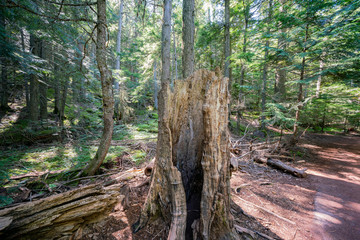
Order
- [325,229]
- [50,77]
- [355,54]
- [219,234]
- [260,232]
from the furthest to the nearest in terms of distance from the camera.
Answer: [50,77], [355,54], [325,229], [260,232], [219,234]

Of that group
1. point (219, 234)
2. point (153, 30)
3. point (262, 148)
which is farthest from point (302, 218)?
point (153, 30)

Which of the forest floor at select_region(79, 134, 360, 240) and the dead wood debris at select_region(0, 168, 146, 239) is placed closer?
the dead wood debris at select_region(0, 168, 146, 239)

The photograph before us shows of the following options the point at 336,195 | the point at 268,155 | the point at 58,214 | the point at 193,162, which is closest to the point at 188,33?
the point at 193,162

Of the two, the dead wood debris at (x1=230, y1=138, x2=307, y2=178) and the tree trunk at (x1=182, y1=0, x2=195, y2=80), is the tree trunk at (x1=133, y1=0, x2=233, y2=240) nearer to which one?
the tree trunk at (x1=182, y1=0, x2=195, y2=80)

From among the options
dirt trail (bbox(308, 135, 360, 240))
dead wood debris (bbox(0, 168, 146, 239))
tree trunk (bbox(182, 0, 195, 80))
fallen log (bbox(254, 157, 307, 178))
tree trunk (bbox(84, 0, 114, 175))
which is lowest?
dirt trail (bbox(308, 135, 360, 240))

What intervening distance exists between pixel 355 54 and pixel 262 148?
230 inches

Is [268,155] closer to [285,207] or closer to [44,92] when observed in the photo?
[285,207]

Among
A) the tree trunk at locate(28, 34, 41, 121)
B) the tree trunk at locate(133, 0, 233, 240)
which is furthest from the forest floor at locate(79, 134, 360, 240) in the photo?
the tree trunk at locate(28, 34, 41, 121)

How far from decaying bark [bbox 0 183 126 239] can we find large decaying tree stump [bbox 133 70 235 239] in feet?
2.23

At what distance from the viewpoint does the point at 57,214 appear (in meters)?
1.89

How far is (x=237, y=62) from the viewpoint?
10.5 m

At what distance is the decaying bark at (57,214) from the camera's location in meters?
1.66

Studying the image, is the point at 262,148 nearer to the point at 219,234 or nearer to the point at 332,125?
the point at 219,234

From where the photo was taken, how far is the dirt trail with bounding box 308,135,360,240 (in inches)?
116
